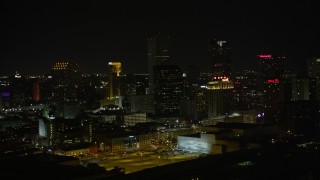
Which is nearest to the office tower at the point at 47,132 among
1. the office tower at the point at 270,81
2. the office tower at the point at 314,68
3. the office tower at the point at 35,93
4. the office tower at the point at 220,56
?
the office tower at the point at 270,81

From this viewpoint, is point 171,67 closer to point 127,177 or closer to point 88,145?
point 88,145

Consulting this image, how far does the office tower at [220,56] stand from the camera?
156 ft

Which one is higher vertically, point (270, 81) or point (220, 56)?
point (220, 56)

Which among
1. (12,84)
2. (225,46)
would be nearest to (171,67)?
(225,46)

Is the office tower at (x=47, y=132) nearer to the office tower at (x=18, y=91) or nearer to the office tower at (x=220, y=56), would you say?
the office tower at (x=18, y=91)

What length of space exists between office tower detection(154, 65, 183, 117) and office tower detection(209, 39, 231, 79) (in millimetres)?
5355

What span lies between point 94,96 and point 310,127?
96.7 feet

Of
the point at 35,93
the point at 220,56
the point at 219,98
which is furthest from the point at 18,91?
the point at 219,98

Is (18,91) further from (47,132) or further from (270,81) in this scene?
(270,81)

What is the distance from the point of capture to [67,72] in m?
54.8

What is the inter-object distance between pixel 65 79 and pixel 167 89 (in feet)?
53.4

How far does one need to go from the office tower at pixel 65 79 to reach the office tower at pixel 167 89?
1261cm

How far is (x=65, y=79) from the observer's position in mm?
54156

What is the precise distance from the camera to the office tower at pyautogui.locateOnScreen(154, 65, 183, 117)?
1685 inches
